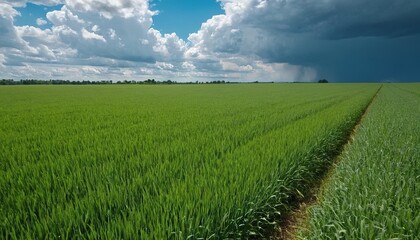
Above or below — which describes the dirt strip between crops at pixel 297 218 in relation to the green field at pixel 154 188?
below

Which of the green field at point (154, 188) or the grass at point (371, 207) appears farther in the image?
the grass at point (371, 207)

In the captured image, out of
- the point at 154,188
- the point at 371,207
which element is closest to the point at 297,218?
the point at 371,207

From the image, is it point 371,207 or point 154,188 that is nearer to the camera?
point 371,207

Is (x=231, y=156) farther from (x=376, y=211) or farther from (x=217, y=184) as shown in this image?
(x=376, y=211)

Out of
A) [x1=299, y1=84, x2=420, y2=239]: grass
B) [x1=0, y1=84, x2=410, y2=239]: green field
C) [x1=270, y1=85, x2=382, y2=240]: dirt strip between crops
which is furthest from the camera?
[x1=270, y1=85, x2=382, y2=240]: dirt strip between crops

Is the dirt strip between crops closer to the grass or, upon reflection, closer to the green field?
the green field

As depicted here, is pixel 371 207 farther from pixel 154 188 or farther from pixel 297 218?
pixel 154 188

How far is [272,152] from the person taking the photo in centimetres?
648

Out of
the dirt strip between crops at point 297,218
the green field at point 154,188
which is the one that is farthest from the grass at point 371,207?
the green field at point 154,188

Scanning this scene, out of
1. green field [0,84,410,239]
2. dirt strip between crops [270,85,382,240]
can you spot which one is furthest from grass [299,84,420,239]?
green field [0,84,410,239]

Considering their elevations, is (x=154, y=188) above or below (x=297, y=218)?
above

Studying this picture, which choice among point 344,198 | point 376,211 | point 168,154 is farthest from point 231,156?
point 376,211

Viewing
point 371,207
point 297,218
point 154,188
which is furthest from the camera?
point 297,218

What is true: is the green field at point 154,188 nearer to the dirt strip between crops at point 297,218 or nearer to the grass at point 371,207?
the dirt strip between crops at point 297,218
